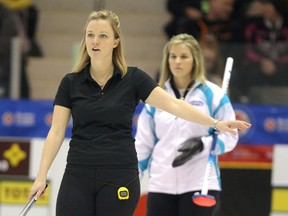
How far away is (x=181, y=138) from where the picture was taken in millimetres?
4742

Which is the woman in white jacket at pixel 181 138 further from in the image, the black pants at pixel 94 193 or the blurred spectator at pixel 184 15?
the blurred spectator at pixel 184 15

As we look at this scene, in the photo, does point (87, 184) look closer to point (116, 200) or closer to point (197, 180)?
point (116, 200)

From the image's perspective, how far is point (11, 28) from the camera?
22.0 ft

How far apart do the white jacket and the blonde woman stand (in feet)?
3.04

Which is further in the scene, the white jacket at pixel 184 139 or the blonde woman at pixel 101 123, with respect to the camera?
the white jacket at pixel 184 139

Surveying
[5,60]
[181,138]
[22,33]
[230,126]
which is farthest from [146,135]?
[22,33]

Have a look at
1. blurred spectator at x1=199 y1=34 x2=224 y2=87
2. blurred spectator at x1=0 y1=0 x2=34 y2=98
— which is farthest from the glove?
blurred spectator at x1=0 y1=0 x2=34 y2=98

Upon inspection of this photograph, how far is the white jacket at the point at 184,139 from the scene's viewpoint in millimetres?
4723

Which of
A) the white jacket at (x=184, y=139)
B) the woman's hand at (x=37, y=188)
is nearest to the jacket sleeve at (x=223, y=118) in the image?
the white jacket at (x=184, y=139)

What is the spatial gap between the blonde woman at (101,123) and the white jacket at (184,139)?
93 centimetres

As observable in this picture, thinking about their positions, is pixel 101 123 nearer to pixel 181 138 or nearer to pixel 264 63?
pixel 181 138

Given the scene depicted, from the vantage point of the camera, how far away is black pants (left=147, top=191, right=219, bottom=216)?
461cm

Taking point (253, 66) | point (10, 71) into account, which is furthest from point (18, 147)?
point (253, 66)

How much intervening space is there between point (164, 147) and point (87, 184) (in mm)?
1236
